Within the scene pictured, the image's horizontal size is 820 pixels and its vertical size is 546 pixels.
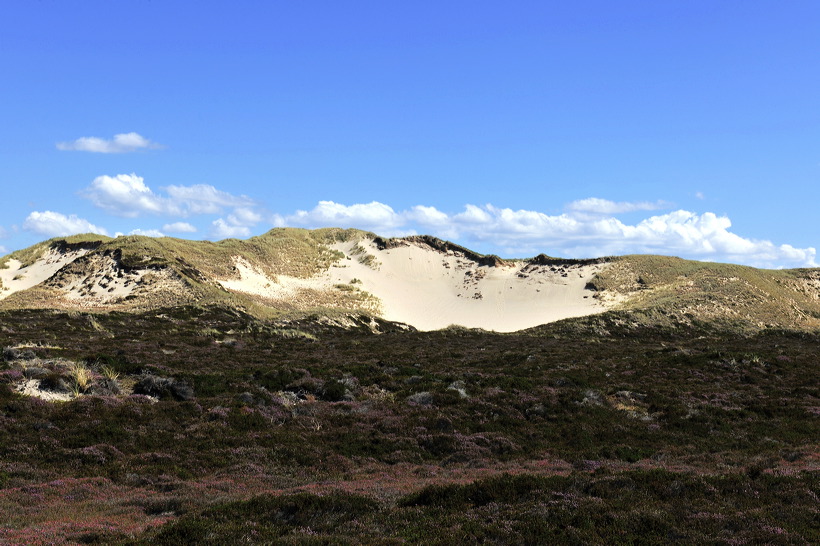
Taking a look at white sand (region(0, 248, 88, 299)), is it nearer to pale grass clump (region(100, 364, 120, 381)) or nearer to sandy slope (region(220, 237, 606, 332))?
sandy slope (region(220, 237, 606, 332))

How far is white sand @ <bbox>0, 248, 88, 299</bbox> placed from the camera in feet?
320

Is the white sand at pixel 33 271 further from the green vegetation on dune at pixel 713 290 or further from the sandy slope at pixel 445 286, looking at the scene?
the green vegetation on dune at pixel 713 290

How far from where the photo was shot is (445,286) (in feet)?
429

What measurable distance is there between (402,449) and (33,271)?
373ft

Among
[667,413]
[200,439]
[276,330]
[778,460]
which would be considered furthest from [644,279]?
[200,439]

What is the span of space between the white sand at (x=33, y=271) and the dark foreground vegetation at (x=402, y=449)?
66410 mm

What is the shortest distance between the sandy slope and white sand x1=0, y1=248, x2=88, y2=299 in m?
34.5

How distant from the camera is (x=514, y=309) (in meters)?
114

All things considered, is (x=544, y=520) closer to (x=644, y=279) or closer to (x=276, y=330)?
(x=276, y=330)

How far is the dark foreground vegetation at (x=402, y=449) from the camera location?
1122cm

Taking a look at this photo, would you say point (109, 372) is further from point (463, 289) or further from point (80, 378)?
point (463, 289)

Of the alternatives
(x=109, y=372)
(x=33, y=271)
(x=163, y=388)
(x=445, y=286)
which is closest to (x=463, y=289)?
(x=445, y=286)

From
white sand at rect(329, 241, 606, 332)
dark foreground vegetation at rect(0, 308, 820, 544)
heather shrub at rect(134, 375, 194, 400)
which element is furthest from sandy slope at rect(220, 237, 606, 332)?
heather shrub at rect(134, 375, 194, 400)

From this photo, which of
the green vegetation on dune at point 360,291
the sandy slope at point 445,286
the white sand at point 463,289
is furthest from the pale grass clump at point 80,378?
the white sand at point 463,289
